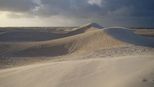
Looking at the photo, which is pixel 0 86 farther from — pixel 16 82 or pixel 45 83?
pixel 45 83

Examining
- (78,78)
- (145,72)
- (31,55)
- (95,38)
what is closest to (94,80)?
(78,78)

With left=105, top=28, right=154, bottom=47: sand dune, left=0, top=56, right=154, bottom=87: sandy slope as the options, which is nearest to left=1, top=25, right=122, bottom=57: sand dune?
left=105, top=28, right=154, bottom=47: sand dune

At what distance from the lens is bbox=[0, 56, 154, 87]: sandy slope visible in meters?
9.74

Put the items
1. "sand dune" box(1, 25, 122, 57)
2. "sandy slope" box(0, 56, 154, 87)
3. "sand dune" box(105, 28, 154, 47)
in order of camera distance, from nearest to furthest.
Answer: "sandy slope" box(0, 56, 154, 87), "sand dune" box(1, 25, 122, 57), "sand dune" box(105, 28, 154, 47)

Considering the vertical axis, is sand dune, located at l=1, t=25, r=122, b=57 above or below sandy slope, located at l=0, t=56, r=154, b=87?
below

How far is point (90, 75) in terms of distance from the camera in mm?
11906

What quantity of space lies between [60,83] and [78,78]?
2.55ft

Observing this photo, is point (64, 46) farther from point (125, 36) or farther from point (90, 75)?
point (90, 75)

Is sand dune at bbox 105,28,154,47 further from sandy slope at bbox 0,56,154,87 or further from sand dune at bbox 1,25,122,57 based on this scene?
sandy slope at bbox 0,56,154,87

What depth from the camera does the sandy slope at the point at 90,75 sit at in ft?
32.0

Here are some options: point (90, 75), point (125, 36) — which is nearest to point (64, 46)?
point (125, 36)

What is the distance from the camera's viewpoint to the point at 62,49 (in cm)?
3175

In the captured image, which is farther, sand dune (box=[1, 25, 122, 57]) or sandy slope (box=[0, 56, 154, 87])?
sand dune (box=[1, 25, 122, 57])

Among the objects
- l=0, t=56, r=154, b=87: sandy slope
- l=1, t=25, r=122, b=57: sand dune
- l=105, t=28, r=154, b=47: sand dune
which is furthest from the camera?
l=105, t=28, r=154, b=47: sand dune
